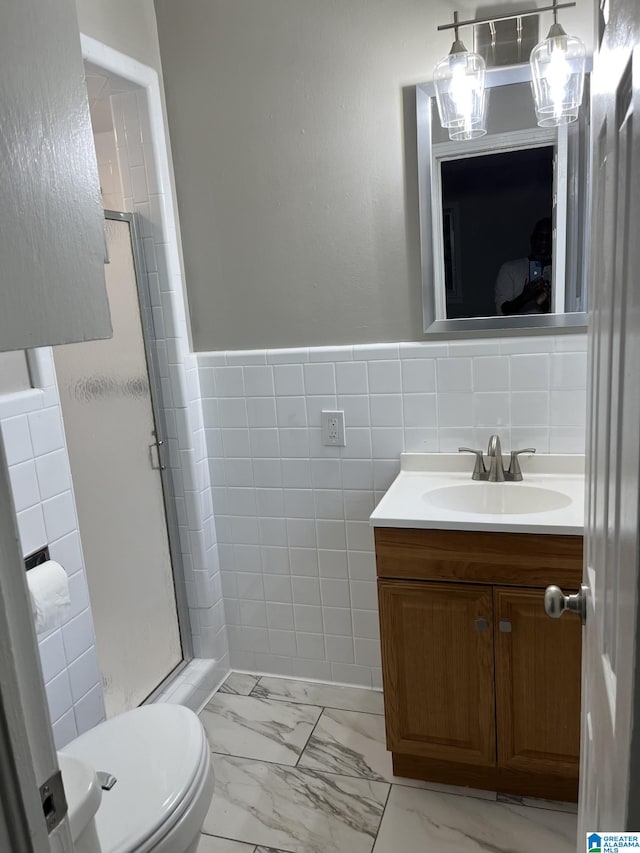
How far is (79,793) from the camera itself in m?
1.01

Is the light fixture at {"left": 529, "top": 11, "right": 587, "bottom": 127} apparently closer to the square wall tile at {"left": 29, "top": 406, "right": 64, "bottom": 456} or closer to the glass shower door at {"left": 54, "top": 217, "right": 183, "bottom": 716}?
the glass shower door at {"left": 54, "top": 217, "right": 183, "bottom": 716}

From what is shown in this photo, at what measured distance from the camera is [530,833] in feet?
5.86

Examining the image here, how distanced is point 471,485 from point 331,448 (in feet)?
1.75

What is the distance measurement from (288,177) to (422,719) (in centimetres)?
181

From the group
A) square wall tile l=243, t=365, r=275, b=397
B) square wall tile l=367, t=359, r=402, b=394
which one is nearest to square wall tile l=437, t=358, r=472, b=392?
square wall tile l=367, t=359, r=402, b=394

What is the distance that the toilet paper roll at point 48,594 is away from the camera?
1534 millimetres

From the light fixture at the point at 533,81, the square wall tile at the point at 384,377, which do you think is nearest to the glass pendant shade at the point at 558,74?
the light fixture at the point at 533,81

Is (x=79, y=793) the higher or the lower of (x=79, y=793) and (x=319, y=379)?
the lower

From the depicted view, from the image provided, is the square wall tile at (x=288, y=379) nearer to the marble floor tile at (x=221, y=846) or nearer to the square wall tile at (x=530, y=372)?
the square wall tile at (x=530, y=372)

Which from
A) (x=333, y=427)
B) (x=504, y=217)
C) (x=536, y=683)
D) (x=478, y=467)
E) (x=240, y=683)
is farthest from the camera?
(x=240, y=683)

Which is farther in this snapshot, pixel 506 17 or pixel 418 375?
pixel 418 375

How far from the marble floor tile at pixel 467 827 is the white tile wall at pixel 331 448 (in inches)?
23.0

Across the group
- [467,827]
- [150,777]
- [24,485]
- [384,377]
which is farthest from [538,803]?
[24,485]

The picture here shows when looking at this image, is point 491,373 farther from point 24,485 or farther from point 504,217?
point 24,485
